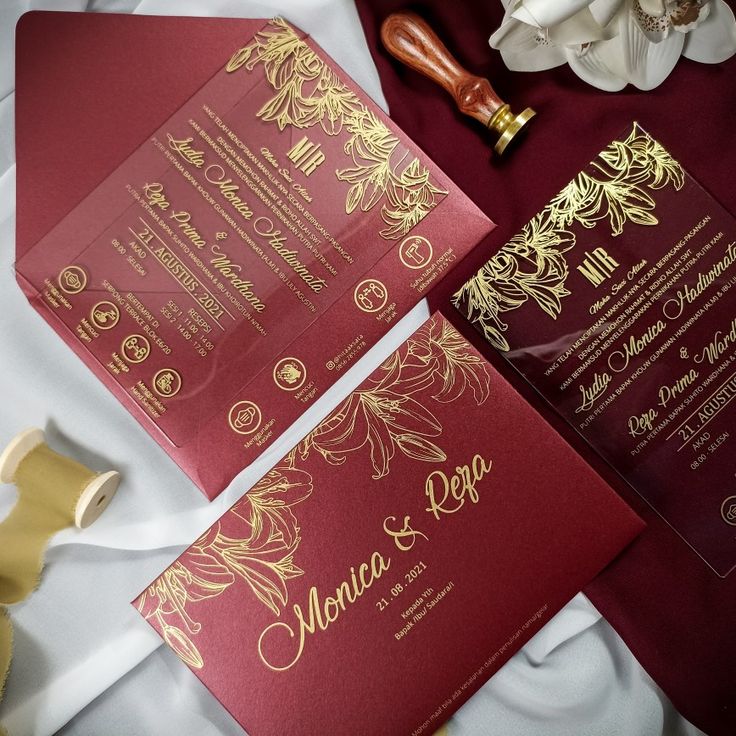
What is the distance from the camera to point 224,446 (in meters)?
0.61

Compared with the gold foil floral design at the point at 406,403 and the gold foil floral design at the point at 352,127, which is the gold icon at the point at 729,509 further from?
the gold foil floral design at the point at 352,127

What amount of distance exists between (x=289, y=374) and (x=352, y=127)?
233 mm

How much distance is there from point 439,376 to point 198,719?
41cm

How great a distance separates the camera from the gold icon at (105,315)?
614 mm

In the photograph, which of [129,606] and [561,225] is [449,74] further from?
[129,606]

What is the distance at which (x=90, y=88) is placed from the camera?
2.07ft

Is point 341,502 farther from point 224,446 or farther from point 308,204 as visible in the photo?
point 308,204

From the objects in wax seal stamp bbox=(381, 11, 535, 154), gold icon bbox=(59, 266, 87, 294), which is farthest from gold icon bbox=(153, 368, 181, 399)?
wax seal stamp bbox=(381, 11, 535, 154)

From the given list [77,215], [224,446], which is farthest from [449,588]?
[77,215]

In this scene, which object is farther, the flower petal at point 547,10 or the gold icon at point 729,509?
the gold icon at point 729,509

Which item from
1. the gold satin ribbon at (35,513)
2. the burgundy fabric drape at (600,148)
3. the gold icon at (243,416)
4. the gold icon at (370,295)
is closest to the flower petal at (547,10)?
the burgundy fabric drape at (600,148)

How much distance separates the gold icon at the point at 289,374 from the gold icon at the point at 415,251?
135 mm

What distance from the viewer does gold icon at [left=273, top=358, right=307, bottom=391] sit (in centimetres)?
61

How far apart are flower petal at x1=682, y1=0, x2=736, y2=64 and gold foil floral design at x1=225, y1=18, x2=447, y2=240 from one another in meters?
0.26
